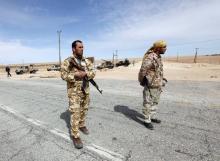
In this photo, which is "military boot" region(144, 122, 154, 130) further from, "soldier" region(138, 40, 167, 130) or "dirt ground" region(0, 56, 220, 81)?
"dirt ground" region(0, 56, 220, 81)

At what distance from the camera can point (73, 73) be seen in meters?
4.34

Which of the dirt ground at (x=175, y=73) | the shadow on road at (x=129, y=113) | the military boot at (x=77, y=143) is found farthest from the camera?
the dirt ground at (x=175, y=73)

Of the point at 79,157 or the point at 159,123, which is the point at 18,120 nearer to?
the point at 79,157

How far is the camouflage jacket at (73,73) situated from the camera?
430 centimetres

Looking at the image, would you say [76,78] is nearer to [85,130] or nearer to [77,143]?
[77,143]

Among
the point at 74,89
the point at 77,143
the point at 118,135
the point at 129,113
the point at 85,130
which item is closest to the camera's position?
the point at 77,143

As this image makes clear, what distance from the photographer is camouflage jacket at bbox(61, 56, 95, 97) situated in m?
4.30

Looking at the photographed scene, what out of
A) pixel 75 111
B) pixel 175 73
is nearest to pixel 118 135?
pixel 75 111

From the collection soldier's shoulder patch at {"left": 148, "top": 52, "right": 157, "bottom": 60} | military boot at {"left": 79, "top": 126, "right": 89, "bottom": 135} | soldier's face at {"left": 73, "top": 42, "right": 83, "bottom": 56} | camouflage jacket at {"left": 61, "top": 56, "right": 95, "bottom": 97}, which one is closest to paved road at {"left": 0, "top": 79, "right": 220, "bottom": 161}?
military boot at {"left": 79, "top": 126, "right": 89, "bottom": 135}

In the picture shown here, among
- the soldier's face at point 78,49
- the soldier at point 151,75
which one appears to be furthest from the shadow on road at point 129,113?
the soldier's face at point 78,49

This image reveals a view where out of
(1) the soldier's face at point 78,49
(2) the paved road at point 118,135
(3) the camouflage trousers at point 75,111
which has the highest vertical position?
(1) the soldier's face at point 78,49

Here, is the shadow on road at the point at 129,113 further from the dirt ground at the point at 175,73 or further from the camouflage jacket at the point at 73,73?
the dirt ground at the point at 175,73

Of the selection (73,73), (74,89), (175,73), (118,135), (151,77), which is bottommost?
(118,135)

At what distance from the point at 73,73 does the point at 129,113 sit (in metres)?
2.92
